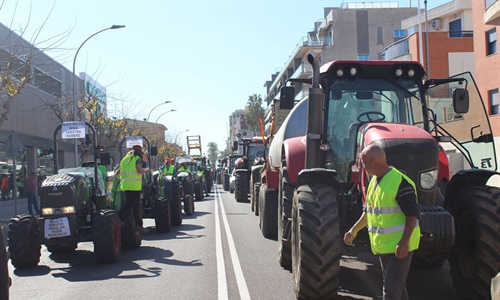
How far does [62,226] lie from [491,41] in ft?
73.1

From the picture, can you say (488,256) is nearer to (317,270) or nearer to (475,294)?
(475,294)

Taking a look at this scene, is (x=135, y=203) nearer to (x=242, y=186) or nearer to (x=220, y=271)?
(x=220, y=271)

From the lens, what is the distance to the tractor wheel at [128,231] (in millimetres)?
11648

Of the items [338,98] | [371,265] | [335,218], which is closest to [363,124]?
[338,98]

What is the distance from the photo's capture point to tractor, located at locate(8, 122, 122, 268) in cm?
970

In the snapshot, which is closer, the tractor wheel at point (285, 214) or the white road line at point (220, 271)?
the white road line at point (220, 271)

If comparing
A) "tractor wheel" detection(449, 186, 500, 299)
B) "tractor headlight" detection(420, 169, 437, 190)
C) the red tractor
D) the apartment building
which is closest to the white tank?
the red tractor

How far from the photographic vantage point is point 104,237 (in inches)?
388

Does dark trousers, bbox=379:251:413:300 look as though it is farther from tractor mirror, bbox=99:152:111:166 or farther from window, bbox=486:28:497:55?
window, bbox=486:28:497:55

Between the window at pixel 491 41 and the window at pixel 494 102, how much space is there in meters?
1.78

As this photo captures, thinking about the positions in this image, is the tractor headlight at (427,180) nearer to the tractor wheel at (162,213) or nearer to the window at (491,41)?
the tractor wheel at (162,213)

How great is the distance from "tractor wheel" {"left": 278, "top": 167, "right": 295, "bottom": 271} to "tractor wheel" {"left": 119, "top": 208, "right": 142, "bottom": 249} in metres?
3.75

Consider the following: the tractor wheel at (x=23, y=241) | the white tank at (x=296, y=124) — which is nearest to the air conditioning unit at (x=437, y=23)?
the white tank at (x=296, y=124)

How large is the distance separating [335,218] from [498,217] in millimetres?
1687
